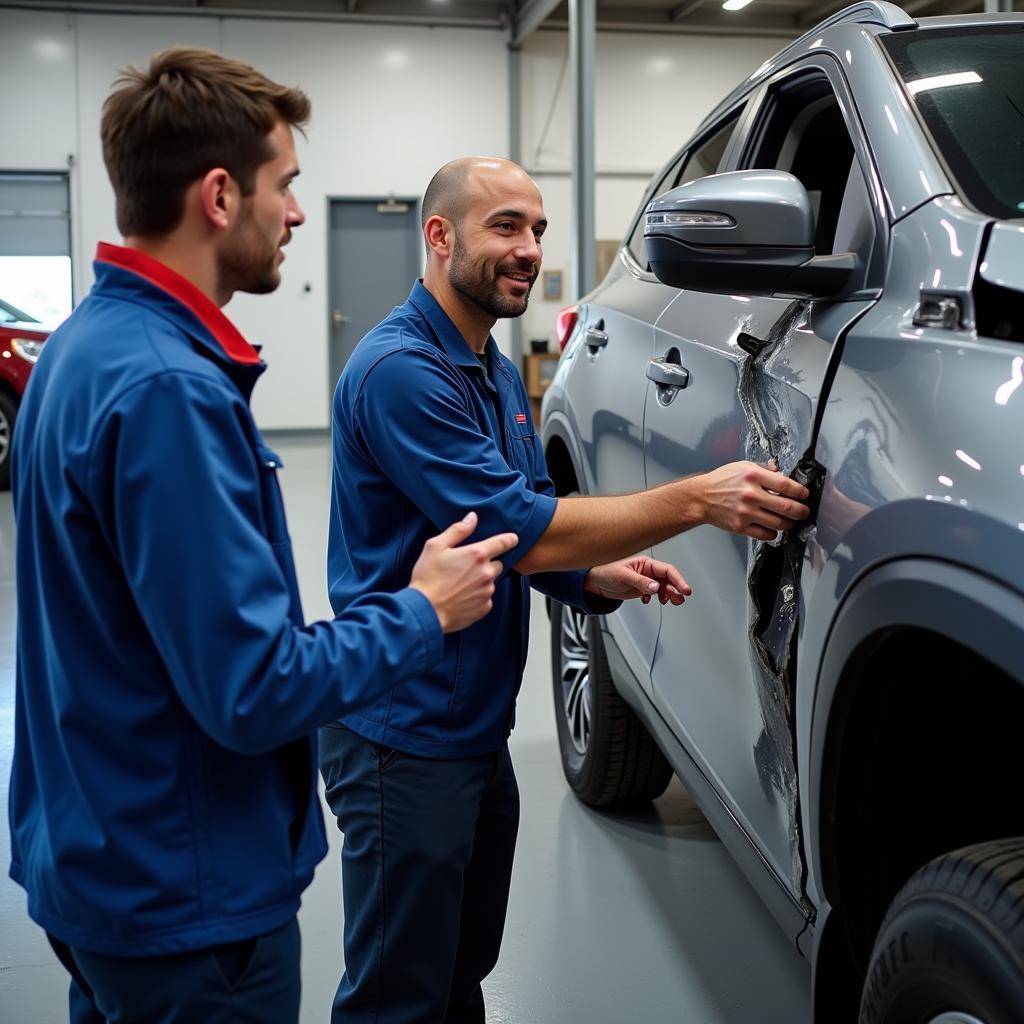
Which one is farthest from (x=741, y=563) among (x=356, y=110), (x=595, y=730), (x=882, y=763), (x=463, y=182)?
(x=356, y=110)

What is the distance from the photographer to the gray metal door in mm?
13250

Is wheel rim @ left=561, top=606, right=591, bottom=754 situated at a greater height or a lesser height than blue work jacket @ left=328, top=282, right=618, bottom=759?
lesser

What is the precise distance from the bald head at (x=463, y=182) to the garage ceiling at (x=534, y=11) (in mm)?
11092

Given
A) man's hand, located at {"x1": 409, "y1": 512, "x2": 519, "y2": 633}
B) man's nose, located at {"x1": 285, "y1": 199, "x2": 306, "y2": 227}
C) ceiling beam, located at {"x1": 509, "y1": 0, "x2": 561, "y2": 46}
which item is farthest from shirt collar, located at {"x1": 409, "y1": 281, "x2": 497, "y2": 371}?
ceiling beam, located at {"x1": 509, "y1": 0, "x2": 561, "y2": 46}

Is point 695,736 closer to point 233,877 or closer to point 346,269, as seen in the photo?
point 233,877

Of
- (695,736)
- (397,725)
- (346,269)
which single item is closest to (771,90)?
(695,736)

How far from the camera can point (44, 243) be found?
12.7 meters

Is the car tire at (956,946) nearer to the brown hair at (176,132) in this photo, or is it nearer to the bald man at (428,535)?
the bald man at (428,535)

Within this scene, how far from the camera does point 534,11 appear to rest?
12.1 meters

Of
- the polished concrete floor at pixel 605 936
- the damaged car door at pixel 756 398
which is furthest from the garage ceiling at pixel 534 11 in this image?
the damaged car door at pixel 756 398

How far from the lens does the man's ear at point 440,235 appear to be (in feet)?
6.43

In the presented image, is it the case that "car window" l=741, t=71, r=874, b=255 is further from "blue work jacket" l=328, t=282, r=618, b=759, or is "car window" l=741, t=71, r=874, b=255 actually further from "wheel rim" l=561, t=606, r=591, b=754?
"wheel rim" l=561, t=606, r=591, b=754

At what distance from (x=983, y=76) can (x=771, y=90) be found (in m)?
0.49

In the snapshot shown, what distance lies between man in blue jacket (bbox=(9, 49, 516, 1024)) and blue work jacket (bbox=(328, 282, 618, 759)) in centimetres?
49
